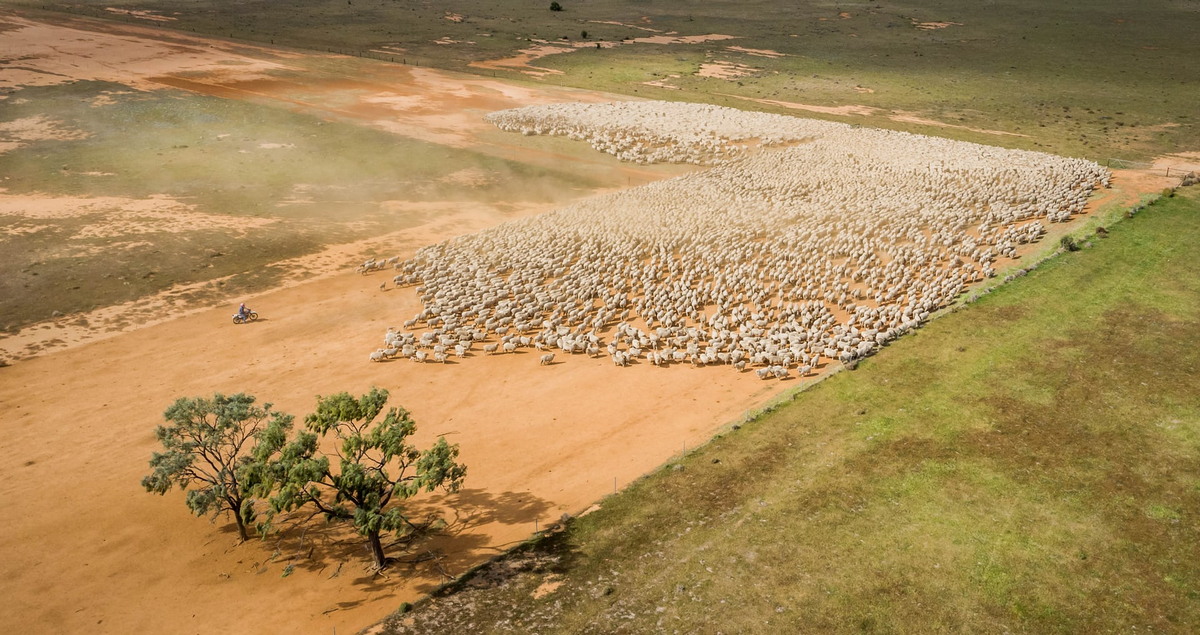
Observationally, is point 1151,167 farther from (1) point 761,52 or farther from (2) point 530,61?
(2) point 530,61

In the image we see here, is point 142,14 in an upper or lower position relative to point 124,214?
upper

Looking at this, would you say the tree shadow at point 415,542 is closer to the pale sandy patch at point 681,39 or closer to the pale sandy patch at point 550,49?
the pale sandy patch at point 550,49

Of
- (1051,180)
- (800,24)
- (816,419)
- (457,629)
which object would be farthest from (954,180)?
(800,24)

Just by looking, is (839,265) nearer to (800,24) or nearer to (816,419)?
(816,419)

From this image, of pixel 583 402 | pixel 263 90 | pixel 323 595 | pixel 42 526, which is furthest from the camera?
pixel 263 90

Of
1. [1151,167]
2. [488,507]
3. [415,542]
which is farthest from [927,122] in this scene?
[415,542]

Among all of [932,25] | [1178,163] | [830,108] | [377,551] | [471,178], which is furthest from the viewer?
[932,25]
